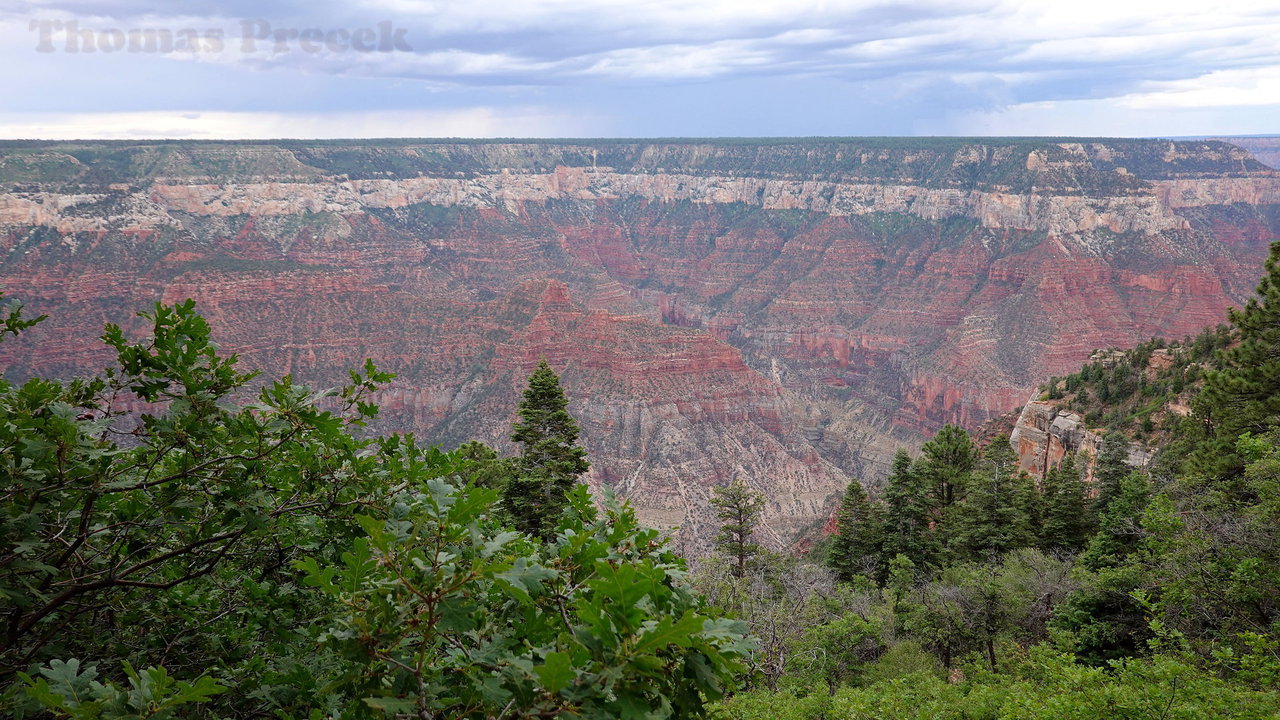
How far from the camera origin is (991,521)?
124 feet

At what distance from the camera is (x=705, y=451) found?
331ft

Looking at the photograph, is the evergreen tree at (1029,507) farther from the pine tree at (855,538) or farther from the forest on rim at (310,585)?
the forest on rim at (310,585)

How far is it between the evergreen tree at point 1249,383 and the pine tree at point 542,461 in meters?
23.6

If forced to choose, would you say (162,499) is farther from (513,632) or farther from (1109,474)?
(1109,474)

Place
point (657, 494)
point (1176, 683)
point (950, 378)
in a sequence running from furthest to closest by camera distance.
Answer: point (950, 378) → point (657, 494) → point (1176, 683)

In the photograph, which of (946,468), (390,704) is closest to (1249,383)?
(946,468)

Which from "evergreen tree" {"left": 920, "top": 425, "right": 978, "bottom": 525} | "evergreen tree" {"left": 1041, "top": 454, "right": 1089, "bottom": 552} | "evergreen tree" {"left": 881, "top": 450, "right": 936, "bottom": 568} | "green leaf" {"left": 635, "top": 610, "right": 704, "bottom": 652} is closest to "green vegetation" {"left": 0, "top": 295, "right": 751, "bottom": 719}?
"green leaf" {"left": 635, "top": 610, "right": 704, "bottom": 652}

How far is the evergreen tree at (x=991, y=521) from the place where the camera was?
1438 inches

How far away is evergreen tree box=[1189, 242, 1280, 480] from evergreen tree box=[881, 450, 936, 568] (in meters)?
14.6

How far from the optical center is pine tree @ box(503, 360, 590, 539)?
30250 mm

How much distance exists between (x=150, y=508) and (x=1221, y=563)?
21.0 m

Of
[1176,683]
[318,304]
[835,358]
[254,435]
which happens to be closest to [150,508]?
[254,435]

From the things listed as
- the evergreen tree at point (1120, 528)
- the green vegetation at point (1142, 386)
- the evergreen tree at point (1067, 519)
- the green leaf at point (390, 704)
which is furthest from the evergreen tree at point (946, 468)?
the green leaf at point (390, 704)

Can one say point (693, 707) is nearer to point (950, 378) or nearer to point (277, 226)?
point (950, 378)
